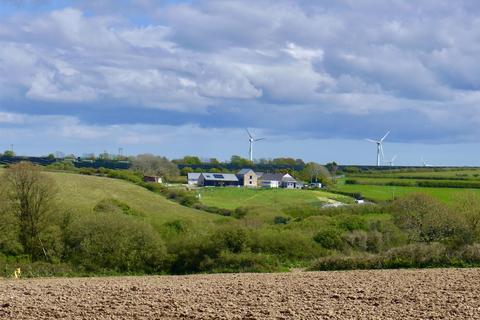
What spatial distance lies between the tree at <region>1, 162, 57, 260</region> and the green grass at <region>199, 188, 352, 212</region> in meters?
41.1

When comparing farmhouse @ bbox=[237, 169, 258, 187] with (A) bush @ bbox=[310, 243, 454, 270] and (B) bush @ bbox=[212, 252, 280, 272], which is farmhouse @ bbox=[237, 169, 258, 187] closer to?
(B) bush @ bbox=[212, 252, 280, 272]

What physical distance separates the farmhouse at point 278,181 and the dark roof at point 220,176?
5686mm

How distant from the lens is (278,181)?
141375 millimetres

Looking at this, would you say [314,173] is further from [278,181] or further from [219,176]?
[219,176]

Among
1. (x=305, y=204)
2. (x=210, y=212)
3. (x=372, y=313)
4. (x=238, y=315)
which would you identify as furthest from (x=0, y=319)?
(x=305, y=204)

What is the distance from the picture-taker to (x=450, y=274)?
2588cm

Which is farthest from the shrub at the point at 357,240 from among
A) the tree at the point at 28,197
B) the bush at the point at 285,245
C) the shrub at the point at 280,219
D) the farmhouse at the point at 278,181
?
the farmhouse at the point at 278,181

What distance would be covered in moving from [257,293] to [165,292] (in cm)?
Answer: 261

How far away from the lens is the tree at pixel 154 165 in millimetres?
134875

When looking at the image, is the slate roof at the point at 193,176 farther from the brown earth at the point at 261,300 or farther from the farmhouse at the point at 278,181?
the brown earth at the point at 261,300

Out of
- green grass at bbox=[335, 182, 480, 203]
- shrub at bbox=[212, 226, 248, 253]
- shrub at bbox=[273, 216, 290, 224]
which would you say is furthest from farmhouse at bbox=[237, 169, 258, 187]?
shrub at bbox=[212, 226, 248, 253]

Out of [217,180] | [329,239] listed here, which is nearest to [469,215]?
[329,239]

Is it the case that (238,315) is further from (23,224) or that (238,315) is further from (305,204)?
(305,204)

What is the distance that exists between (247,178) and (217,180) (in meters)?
7.51
